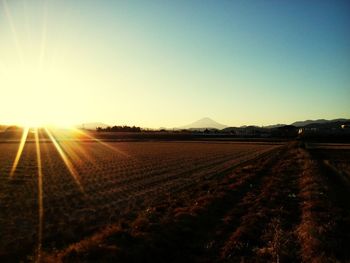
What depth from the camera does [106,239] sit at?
1043 centimetres

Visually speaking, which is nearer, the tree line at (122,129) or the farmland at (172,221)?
the farmland at (172,221)

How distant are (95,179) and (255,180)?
1043cm

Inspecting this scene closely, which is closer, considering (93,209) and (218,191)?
(93,209)

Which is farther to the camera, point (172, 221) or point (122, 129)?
point (122, 129)

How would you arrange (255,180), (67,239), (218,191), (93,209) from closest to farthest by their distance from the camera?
(67,239)
(93,209)
(218,191)
(255,180)

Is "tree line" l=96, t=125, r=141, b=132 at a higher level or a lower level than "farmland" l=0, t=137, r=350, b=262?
higher

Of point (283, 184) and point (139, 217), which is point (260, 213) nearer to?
point (139, 217)

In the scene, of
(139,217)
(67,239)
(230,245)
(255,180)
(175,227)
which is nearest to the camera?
(230,245)

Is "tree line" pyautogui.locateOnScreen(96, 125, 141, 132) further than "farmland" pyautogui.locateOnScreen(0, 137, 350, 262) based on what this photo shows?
Yes

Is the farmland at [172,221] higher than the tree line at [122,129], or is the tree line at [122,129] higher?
the tree line at [122,129]

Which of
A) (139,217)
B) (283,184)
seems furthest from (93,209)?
(283,184)

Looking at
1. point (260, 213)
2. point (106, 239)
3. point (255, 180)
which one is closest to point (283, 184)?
point (255, 180)

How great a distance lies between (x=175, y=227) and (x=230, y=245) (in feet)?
7.47

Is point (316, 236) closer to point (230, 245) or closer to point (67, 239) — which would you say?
point (230, 245)
